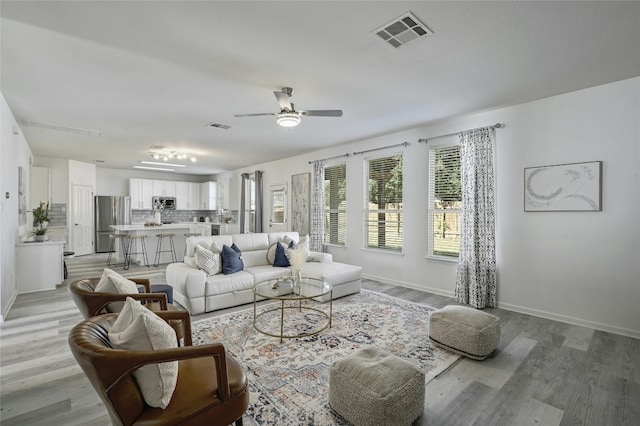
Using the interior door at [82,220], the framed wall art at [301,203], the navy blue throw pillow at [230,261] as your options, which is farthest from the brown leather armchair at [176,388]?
the interior door at [82,220]

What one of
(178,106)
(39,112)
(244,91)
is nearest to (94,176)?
(39,112)

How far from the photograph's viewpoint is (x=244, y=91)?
3578 millimetres

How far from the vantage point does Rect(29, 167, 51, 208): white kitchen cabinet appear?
7.55 m

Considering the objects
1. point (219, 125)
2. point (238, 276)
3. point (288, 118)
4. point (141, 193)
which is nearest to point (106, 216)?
point (141, 193)

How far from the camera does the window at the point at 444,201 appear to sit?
467cm

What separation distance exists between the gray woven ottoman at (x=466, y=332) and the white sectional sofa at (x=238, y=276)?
1.78 metres

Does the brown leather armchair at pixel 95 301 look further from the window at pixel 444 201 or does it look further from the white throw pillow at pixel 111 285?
the window at pixel 444 201

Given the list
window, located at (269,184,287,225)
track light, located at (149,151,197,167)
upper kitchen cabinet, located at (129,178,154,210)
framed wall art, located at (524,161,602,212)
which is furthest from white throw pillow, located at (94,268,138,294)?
upper kitchen cabinet, located at (129,178,154,210)

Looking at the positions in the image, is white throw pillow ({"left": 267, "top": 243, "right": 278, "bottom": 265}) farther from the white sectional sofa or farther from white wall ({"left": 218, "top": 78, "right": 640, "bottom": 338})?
white wall ({"left": 218, "top": 78, "right": 640, "bottom": 338})

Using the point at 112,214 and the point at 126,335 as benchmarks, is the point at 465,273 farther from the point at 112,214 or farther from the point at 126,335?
the point at 112,214

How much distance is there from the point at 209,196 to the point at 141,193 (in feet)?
7.05

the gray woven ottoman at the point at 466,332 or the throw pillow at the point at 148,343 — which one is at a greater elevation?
the throw pillow at the point at 148,343

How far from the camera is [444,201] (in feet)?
15.8

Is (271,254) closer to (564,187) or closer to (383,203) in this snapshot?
(383,203)
